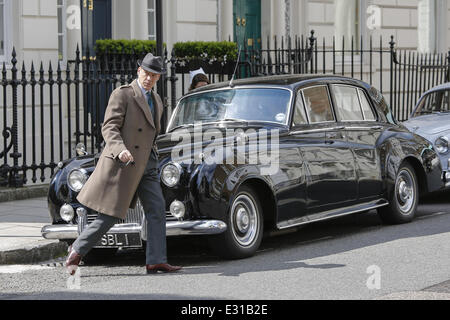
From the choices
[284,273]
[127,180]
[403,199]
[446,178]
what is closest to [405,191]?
[403,199]

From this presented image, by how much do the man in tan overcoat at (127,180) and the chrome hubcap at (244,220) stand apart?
743mm

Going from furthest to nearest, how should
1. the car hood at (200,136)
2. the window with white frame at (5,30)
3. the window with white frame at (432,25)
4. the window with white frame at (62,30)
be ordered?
the window with white frame at (432,25) < the window with white frame at (62,30) < the window with white frame at (5,30) < the car hood at (200,136)

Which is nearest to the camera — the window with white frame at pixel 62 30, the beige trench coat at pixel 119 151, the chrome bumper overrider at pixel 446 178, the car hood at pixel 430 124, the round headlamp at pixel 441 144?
the beige trench coat at pixel 119 151

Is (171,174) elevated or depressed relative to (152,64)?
depressed

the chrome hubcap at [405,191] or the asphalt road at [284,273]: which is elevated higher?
the chrome hubcap at [405,191]

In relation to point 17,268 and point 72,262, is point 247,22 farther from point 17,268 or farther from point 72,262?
point 72,262

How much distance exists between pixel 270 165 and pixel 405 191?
2.46m

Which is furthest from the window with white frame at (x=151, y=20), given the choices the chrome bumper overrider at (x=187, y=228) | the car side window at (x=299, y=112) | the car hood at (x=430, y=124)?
the chrome bumper overrider at (x=187, y=228)

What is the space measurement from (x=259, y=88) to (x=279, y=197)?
1.33 m

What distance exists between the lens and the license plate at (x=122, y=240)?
27.9ft

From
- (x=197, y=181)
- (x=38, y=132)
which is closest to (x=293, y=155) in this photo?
(x=197, y=181)

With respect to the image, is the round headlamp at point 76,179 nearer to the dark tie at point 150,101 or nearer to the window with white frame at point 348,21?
the dark tie at point 150,101

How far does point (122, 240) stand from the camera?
8.55 meters
